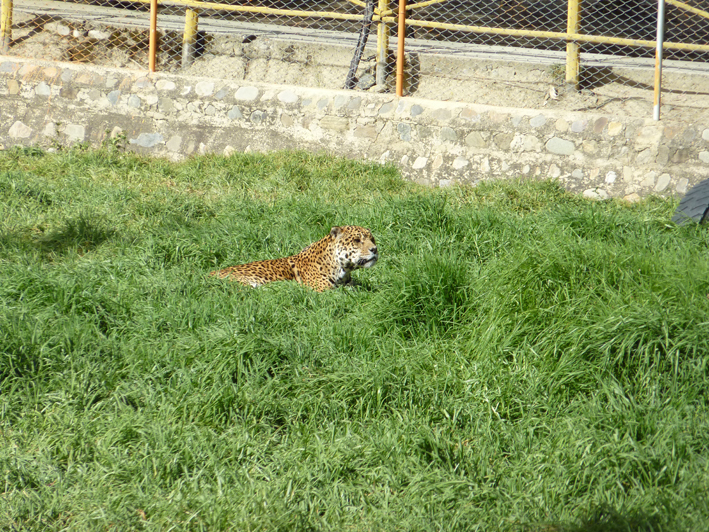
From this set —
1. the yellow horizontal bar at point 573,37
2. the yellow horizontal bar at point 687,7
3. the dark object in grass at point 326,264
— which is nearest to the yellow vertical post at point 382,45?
the yellow horizontal bar at point 573,37

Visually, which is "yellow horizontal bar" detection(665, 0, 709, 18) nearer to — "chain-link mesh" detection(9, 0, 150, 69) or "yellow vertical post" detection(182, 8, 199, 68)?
"yellow vertical post" detection(182, 8, 199, 68)

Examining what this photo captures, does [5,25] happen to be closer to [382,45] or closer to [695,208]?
[382,45]

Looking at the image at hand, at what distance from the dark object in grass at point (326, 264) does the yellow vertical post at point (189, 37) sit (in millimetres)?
5733

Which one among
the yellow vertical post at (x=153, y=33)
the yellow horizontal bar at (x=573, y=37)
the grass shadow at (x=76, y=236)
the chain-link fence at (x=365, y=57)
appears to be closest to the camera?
the grass shadow at (x=76, y=236)

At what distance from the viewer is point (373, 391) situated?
392 cm

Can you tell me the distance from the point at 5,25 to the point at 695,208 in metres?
9.01

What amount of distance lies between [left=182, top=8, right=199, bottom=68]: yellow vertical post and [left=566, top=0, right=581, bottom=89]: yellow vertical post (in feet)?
16.7

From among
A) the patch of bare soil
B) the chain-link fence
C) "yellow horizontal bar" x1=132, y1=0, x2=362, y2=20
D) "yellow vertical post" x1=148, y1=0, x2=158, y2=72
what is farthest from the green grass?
the chain-link fence

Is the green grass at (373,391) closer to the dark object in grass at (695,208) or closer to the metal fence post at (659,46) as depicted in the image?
the dark object in grass at (695,208)

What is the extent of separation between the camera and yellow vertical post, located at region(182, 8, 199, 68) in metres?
10.3

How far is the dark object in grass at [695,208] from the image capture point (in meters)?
5.91

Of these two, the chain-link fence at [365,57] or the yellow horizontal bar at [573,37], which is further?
the chain-link fence at [365,57]

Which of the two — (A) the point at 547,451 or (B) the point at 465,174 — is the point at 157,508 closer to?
(A) the point at 547,451

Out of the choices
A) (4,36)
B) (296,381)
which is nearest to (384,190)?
(296,381)
